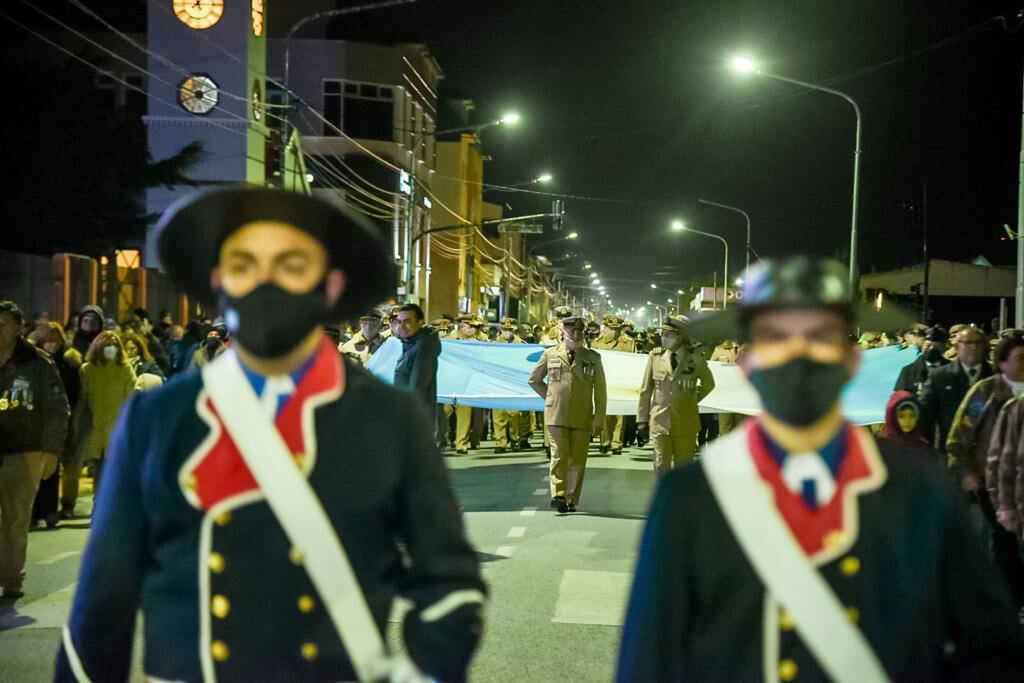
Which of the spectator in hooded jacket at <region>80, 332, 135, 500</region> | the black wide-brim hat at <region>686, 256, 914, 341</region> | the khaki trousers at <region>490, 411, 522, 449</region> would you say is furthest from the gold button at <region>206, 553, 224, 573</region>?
the khaki trousers at <region>490, 411, 522, 449</region>

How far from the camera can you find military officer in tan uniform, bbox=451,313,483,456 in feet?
69.6

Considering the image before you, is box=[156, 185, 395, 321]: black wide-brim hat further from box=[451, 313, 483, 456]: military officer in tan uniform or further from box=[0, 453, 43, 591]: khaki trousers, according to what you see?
box=[451, 313, 483, 456]: military officer in tan uniform

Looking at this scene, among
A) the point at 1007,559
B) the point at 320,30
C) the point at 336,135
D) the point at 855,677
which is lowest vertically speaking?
the point at 1007,559

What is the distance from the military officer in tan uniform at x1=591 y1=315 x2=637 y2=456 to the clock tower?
25.3 metres

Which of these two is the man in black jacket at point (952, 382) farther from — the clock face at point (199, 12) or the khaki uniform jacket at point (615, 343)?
the clock face at point (199, 12)

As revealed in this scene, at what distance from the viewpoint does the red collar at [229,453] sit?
2.82 m

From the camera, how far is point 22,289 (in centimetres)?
2970

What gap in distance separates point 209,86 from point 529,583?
40014mm

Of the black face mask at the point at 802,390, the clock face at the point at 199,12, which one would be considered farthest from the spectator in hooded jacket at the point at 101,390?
the clock face at the point at 199,12

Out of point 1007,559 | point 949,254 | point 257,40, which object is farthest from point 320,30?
point 1007,559

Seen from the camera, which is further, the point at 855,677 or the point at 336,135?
the point at 336,135

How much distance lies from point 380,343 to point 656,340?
26.3ft

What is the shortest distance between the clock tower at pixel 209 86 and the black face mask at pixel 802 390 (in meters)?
45.8

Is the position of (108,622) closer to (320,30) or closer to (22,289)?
(22,289)
